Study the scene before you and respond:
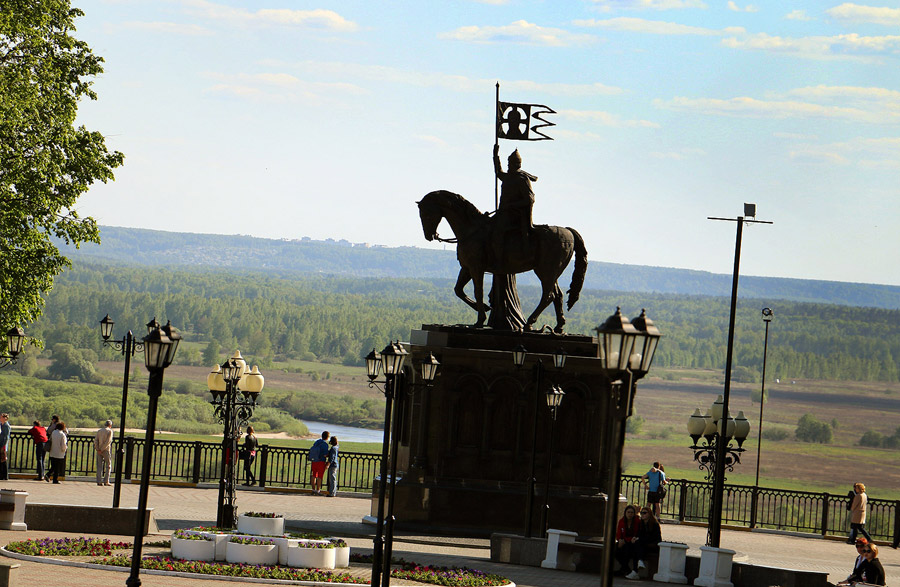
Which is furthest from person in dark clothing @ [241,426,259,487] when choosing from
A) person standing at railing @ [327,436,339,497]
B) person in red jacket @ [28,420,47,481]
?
person in red jacket @ [28,420,47,481]

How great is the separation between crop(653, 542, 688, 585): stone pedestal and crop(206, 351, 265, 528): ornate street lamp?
6.71 m

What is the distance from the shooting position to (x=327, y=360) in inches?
6703

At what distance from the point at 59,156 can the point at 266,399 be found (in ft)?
297

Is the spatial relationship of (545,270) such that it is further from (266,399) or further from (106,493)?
(266,399)

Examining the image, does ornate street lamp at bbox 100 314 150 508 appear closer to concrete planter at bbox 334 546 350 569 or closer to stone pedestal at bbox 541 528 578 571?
concrete planter at bbox 334 546 350 569

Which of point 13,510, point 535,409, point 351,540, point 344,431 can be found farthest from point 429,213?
point 344,431

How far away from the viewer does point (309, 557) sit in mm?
17594

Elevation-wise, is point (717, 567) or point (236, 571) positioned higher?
point (717, 567)

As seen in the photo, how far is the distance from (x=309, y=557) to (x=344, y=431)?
8321cm

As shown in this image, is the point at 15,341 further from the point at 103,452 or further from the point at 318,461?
the point at 318,461

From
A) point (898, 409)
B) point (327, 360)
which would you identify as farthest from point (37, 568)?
point (327, 360)

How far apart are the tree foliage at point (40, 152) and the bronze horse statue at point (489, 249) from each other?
7.70 m

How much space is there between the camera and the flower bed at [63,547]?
56.5 feet

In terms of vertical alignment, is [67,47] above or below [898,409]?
above
